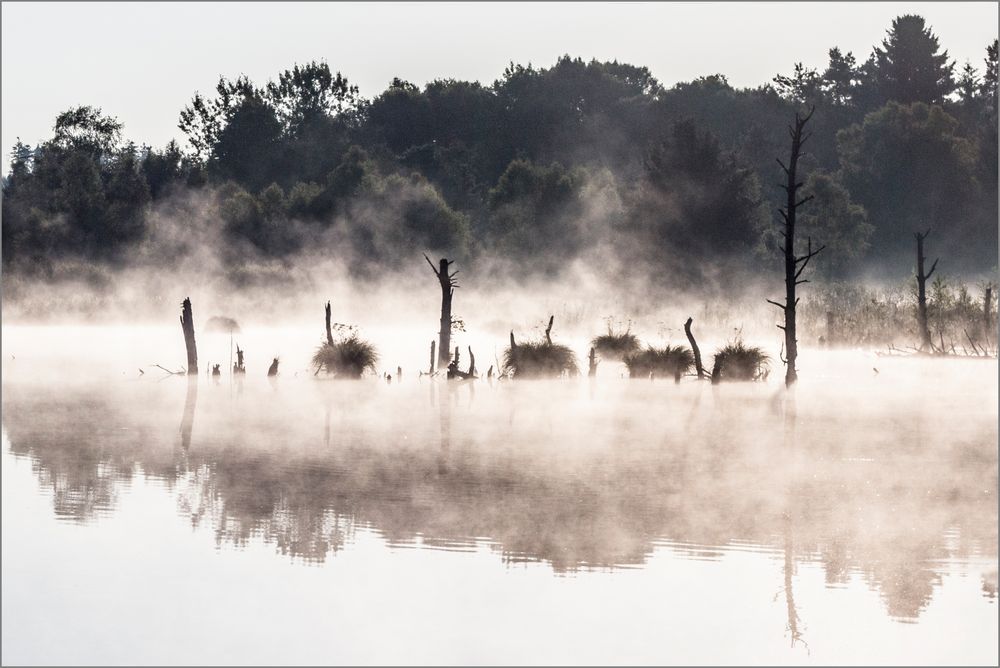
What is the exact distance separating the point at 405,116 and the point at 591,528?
262 feet

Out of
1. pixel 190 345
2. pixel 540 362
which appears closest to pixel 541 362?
pixel 540 362

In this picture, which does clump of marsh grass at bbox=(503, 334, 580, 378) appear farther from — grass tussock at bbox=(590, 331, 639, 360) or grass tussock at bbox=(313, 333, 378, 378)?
grass tussock at bbox=(590, 331, 639, 360)

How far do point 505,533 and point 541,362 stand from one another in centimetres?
1946

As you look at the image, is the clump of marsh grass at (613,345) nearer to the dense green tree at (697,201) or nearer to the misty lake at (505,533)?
the misty lake at (505,533)

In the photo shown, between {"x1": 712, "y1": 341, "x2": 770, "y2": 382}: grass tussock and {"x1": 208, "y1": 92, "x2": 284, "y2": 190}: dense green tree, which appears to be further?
{"x1": 208, "y1": 92, "x2": 284, "y2": 190}: dense green tree

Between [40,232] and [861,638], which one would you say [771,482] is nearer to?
[861,638]

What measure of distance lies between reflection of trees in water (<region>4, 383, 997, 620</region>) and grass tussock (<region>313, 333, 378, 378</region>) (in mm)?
8313

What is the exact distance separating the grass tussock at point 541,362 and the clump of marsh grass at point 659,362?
1.39m

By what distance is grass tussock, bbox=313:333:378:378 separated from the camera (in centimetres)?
3183

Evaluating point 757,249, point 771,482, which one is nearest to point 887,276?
point 757,249

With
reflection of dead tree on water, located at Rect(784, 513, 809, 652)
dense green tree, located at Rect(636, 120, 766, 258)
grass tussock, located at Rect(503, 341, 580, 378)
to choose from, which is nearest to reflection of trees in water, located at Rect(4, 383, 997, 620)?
reflection of dead tree on water, located at Rect(784, 513, 809, 652)

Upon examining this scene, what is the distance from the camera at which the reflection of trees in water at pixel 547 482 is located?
12273mm

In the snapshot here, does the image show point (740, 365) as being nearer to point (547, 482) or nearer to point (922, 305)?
point (922, 305)

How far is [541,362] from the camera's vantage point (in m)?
32.0
